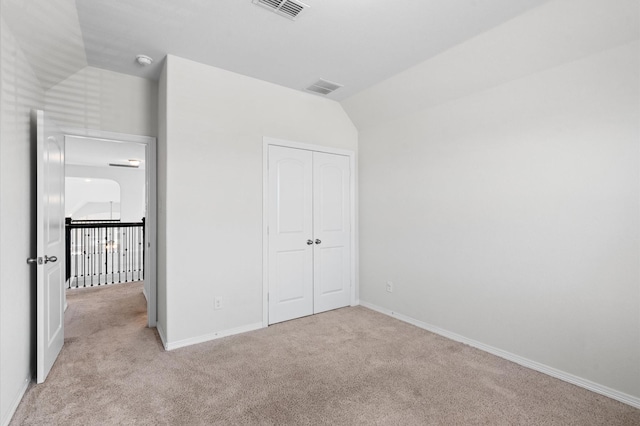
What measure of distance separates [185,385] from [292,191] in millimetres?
2214

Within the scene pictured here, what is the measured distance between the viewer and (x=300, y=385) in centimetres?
235

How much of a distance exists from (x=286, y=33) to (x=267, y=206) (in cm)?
174

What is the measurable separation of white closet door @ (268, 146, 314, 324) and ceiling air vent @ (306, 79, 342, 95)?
2.42 ft

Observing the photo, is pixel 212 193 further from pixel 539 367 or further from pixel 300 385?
pixel 539 367

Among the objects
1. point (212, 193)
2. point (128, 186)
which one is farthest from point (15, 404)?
point (128, 186)

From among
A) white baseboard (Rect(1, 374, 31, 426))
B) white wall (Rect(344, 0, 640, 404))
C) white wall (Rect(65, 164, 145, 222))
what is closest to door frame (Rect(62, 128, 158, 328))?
white baseboard (Rect(1, 374, 31, 426))

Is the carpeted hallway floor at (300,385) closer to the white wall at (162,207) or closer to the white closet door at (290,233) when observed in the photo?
the white wall at (162,207)

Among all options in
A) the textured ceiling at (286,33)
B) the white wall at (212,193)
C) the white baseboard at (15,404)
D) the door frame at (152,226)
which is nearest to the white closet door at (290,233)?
the white wall at (212,193)

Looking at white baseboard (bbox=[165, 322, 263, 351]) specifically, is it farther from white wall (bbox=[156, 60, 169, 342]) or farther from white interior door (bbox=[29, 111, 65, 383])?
white interior door (bbox=[29, 111, 65, 383])

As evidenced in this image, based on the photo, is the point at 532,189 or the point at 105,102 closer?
the point at 532,189

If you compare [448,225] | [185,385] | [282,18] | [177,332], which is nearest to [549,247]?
[448,225]

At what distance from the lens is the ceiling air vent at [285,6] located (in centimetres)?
221

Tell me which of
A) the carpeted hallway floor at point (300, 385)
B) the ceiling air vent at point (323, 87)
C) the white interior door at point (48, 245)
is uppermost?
the ceiling air vent at point (323, 87)

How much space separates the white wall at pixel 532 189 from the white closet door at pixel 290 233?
44.3 inches
